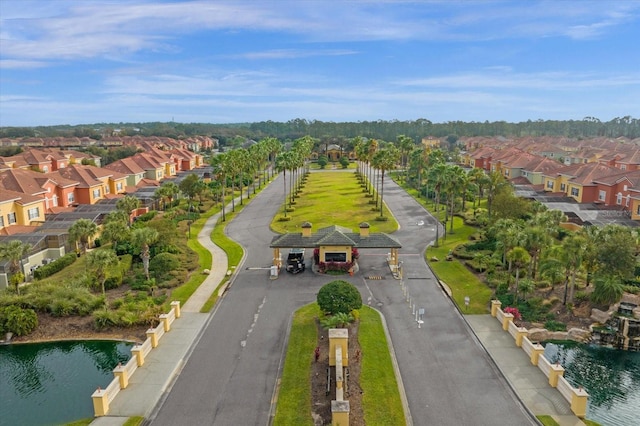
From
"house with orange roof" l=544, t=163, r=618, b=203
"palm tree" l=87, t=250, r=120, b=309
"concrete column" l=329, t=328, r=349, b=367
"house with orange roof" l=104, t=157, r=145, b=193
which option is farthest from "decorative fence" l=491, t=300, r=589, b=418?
"house with orange roof" l=104, t=157, r=145, b=193

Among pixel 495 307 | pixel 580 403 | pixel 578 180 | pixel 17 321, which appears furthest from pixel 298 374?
pixel 578 180

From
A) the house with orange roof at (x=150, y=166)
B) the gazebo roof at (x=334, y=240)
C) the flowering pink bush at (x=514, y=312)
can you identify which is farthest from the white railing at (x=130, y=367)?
the house with orange roof at (x=150, y=166)

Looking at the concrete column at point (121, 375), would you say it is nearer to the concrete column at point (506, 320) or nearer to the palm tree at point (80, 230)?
the concrete column at point (506, 320)

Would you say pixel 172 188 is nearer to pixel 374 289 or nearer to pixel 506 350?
pixel 374 289

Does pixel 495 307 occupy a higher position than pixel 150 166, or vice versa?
pixel 150 166

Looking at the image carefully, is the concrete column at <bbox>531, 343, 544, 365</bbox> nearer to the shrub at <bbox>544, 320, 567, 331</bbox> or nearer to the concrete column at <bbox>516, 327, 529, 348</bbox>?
the concrete column at <bbox>516, 327, 529, 348</bbox>

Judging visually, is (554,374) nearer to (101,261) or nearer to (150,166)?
(101,261)
